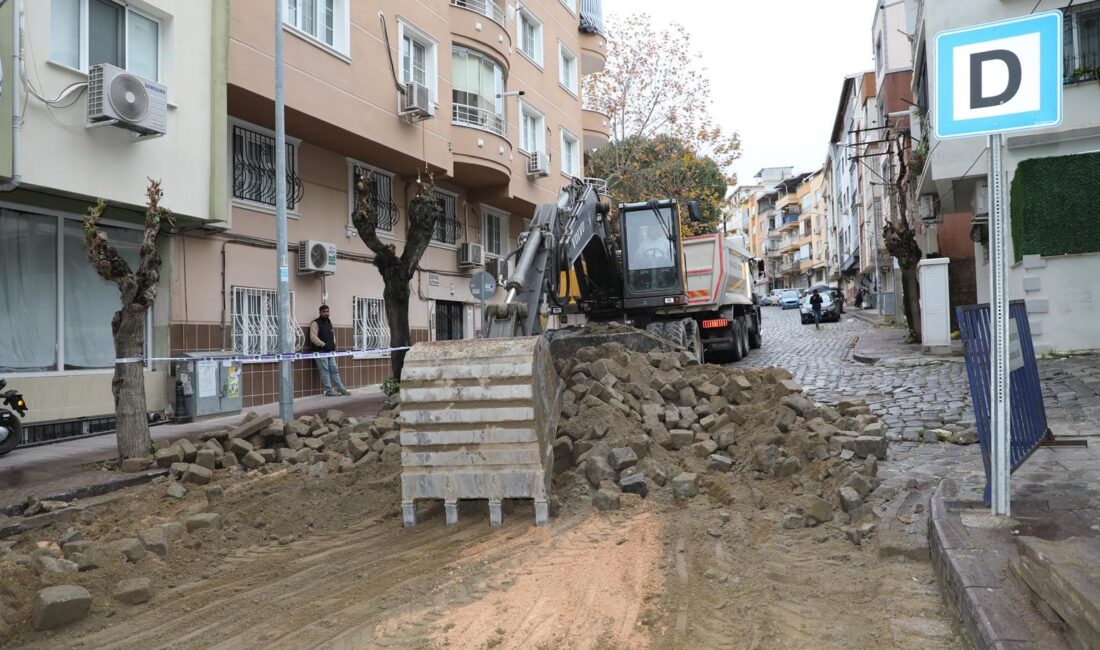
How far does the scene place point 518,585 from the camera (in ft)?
15.0

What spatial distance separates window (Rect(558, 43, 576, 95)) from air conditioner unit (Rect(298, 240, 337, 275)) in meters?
Answer: 12.6

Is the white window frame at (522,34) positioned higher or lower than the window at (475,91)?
higher

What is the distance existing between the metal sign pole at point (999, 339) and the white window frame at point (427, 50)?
13.2 meters

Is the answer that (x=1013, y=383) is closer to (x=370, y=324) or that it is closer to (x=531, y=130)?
(x=370, y=324)

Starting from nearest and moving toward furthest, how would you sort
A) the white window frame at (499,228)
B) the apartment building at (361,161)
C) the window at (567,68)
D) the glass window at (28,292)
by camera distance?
1. the glass window at (28,292)
2. the apartment building at (361,161)
3. the white window frame at (499,228)
4. the window at (567,68)

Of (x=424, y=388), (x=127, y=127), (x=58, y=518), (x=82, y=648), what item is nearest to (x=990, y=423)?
(x=424, y=388)

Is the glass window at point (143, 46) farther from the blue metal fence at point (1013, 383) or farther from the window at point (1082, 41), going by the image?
the window at point (1082, 41)

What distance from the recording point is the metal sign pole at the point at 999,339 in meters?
4.68

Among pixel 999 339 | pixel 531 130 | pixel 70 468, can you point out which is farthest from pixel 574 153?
pixel 999 339

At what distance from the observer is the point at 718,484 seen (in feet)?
20.9

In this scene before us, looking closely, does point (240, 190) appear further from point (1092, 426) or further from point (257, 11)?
point (1092, 426)

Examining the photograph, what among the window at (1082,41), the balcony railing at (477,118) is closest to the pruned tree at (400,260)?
the balcony railing at (477,118)

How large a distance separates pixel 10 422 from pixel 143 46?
564cm

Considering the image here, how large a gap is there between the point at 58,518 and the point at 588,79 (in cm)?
→ 2926
